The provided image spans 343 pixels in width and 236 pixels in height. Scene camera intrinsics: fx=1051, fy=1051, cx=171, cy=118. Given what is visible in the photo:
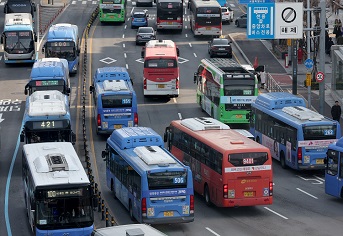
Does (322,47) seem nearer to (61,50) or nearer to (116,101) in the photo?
(116,101)

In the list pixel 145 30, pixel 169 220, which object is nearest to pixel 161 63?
pixel 145 30

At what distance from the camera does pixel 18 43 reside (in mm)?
83375

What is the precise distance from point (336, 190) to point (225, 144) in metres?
5.76

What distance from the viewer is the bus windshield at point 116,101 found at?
60.0 meters

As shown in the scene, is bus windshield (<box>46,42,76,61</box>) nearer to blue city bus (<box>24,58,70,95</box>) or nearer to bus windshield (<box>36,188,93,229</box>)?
blue city bus (<box>24,58,70,95</box>)

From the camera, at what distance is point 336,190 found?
4681 centimetres

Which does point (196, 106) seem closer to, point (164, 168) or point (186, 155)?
point (186, 155)

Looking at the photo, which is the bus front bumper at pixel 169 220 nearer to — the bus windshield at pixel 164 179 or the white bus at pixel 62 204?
the bus windshield at pixel 164 179

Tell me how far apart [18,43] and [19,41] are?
0.22 metres

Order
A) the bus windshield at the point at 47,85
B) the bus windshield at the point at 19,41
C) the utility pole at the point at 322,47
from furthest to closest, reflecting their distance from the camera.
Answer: the bus windshield at the point at 19,41 → the bus windshield at the point at 47,85 → the utility pole at the point at 322,47

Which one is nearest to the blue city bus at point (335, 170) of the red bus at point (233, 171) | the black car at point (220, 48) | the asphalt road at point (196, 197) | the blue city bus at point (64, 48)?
the asphalt road at point (196, 197)

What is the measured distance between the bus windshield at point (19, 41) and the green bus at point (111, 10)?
683 inches

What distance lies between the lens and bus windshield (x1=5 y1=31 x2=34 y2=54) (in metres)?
83.1

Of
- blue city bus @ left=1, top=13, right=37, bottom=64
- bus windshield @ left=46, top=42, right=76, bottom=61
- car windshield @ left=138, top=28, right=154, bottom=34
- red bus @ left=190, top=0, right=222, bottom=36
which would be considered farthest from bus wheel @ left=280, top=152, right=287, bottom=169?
red bus @ left=190, top=0, right=222, bottom=36
